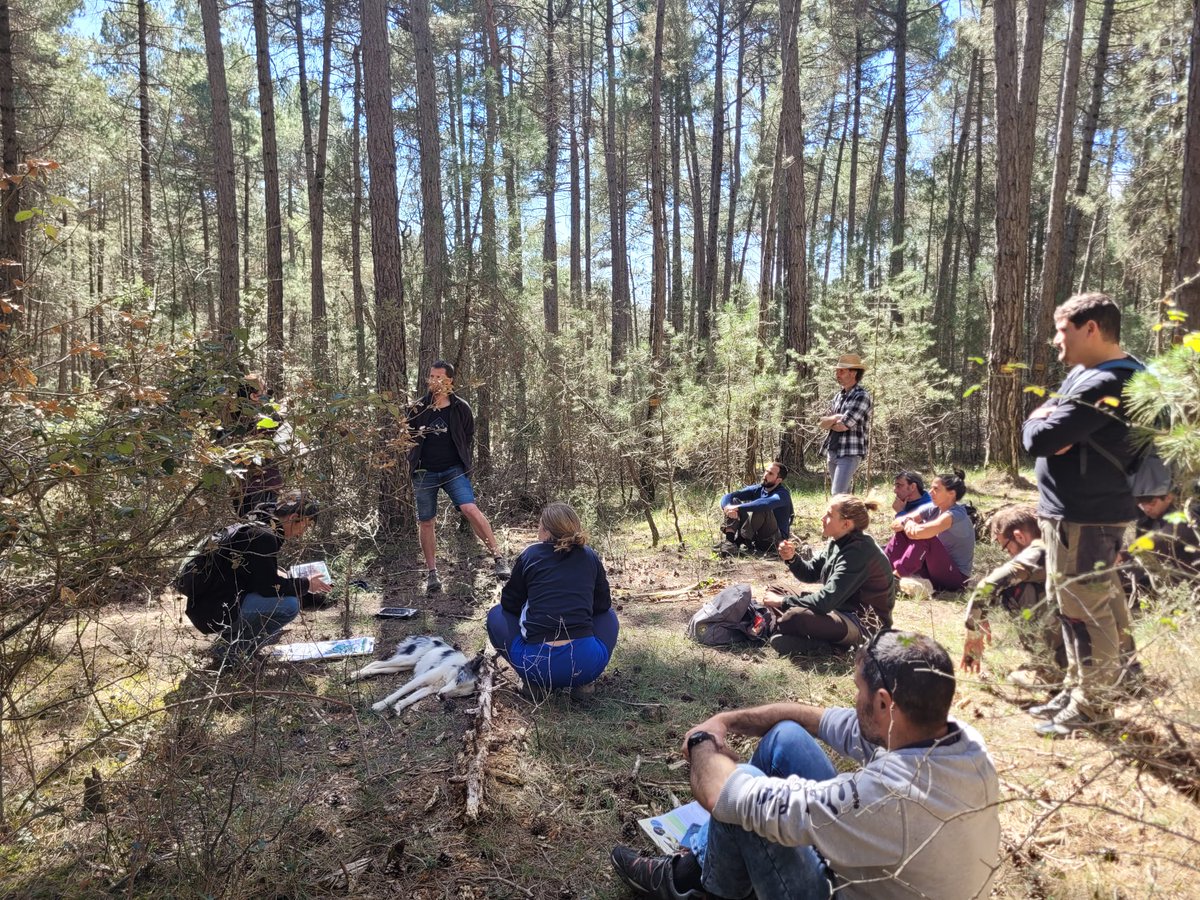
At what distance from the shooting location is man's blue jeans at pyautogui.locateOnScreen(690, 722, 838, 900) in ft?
6.31

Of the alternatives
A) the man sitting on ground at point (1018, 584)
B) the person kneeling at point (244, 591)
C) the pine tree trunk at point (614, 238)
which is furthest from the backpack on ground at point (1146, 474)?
the pine tree trunk at point (614, 238)

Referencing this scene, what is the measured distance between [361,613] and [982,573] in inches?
201

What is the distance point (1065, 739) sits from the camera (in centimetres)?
291

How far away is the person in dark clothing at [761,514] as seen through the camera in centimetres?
715

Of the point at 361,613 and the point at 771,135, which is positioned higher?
the point at 771,135

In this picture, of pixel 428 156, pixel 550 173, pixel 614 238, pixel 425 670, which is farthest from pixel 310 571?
pixel 550 173

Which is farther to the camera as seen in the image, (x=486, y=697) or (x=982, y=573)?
(x=982, y=573)

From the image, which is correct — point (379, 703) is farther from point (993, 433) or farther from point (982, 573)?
point (993, 433)

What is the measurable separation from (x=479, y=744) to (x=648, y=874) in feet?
3.44

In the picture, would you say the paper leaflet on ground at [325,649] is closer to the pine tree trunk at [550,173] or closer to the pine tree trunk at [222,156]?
the pine tree trunk at [222,156]

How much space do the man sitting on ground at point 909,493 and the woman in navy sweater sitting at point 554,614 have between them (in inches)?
115

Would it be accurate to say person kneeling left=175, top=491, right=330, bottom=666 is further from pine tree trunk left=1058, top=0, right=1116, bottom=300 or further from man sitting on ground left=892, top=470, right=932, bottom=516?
pine tree trunk left=1058, top=0, right=1116, bottom=300

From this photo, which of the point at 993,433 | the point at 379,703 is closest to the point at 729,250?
the point at 993,433

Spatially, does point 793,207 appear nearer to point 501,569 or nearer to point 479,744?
point 501,569
